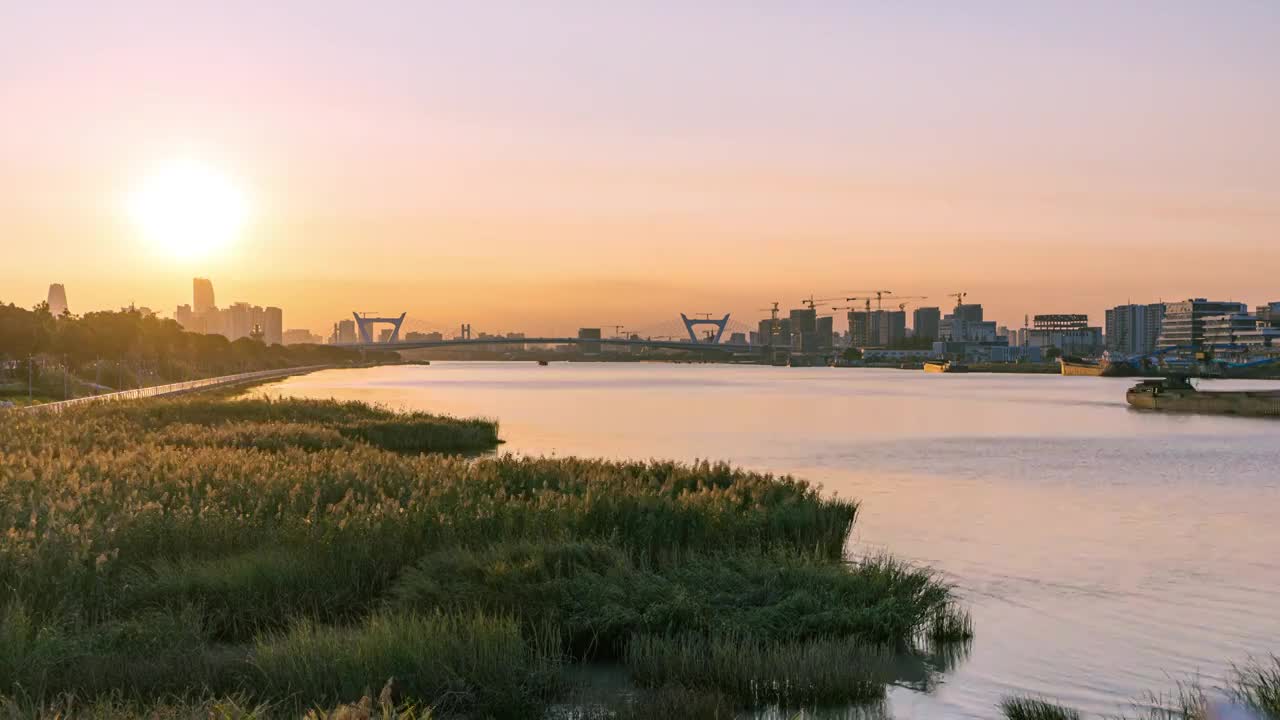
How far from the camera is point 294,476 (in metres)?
21.3

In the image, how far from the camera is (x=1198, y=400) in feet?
322

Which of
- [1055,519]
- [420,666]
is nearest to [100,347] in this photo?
[1055,519]

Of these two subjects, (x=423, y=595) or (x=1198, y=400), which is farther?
(x=1198, y=400)

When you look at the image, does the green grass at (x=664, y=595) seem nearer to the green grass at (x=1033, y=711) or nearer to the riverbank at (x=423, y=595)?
the riverbank at (x=423, y=595)

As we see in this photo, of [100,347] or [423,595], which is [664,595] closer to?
[423,595]

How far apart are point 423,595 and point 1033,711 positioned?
25.0 ft

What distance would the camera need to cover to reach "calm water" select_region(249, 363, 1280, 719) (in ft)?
53.1

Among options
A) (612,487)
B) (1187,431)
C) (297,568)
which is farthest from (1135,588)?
(1187,431)

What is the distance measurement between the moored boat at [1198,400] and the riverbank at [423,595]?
82.5 meters

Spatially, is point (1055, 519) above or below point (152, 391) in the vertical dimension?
below

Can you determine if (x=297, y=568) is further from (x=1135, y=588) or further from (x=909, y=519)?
Answer: (x=909, y=519)

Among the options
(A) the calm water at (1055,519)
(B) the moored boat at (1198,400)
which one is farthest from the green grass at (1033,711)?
(B) the moored boat at (1198,400)

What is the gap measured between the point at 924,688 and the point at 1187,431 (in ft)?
220

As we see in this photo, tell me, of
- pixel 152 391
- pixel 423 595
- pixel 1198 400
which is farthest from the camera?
pixel 1198 400
